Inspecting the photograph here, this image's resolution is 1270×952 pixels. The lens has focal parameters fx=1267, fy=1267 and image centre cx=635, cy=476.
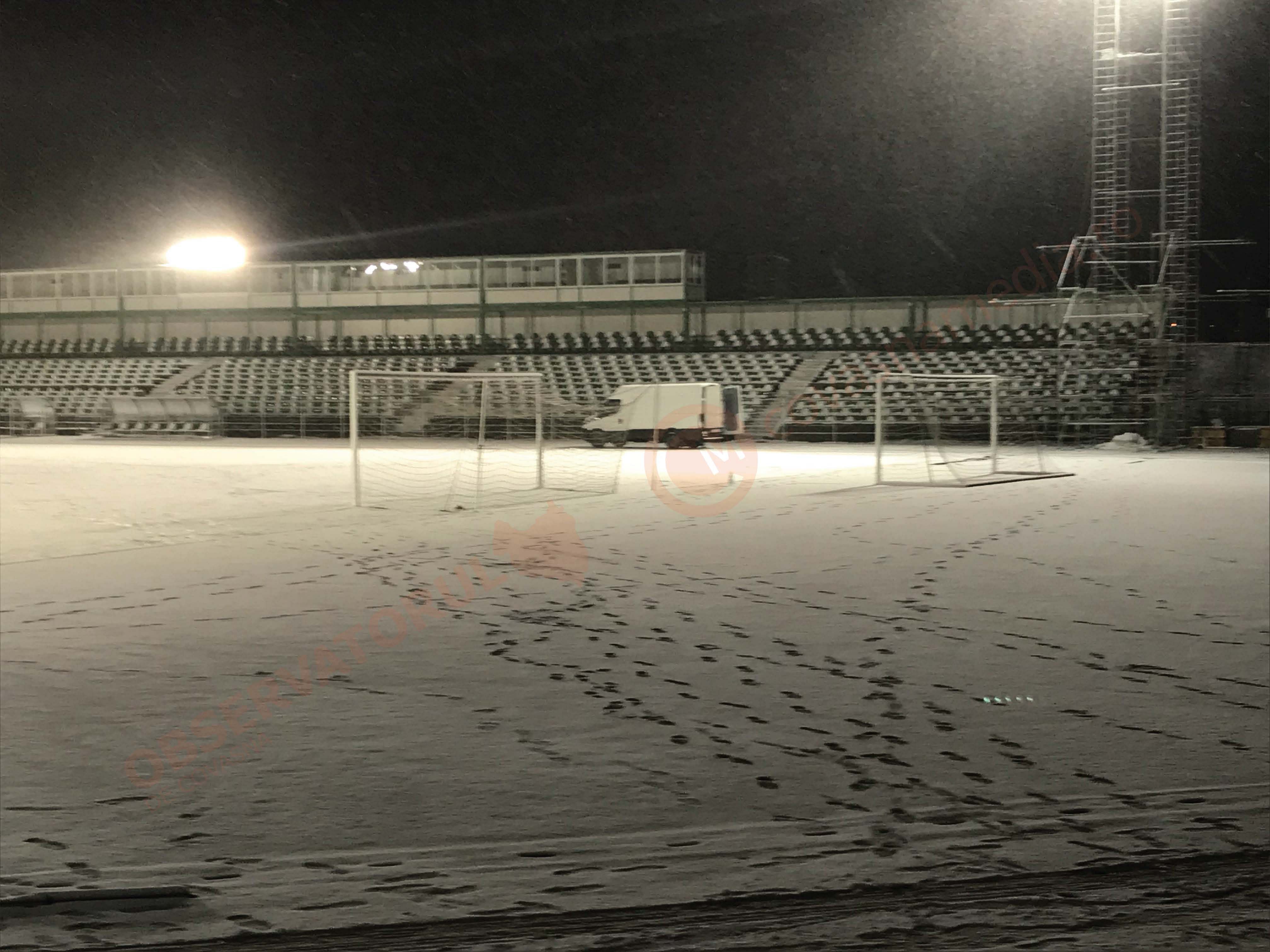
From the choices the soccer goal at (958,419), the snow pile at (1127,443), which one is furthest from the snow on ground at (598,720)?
the snow pile at (1127,443)

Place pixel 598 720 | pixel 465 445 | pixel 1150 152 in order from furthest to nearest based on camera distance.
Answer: pixel 465 445, pixel 1150 152, pixel 598 720

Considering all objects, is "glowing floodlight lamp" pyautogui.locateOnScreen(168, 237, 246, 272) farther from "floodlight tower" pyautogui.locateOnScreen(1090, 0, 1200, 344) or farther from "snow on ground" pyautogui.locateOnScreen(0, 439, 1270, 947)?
"snow on ground" pyautogui.locateOnScreen(0, 439, 1270, 947)

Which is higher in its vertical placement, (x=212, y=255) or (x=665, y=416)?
(x=212, y=255)

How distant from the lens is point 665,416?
35094 millimetres

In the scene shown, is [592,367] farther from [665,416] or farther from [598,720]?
[598,720]

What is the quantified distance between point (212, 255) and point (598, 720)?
52489mm

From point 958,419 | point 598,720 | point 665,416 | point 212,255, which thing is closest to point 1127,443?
point 958,419

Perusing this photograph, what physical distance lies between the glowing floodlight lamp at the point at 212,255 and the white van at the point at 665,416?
24.5m

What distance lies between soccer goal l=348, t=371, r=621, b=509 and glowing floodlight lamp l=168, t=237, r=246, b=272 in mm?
7912

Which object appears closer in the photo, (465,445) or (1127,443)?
(1127,443)

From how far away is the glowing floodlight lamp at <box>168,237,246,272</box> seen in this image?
176 feet

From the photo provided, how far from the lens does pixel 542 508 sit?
16031 mm

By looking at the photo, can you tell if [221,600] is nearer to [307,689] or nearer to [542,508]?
[307,689]

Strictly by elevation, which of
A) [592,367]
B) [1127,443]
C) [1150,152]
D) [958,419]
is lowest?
[1127,443]
